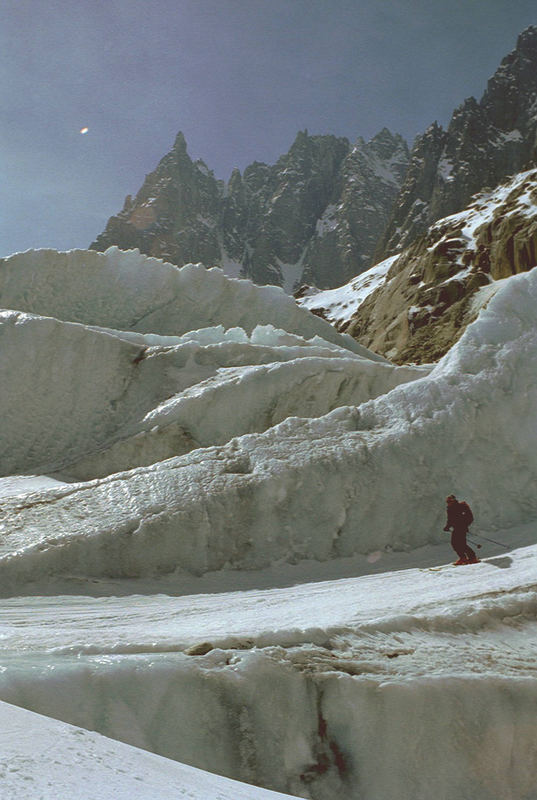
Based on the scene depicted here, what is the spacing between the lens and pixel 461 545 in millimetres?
6016

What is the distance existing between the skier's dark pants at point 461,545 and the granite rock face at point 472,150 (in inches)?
2988

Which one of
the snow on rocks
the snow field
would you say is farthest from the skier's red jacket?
the snow on rocks

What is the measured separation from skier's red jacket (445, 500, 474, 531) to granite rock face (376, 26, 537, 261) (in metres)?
75.7

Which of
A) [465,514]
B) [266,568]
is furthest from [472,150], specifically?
[266,568]

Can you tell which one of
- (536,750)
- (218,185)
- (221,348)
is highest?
(218,185)

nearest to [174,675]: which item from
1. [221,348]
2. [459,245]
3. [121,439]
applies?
[121,439]

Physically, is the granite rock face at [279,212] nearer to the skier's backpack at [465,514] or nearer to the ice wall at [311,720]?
the skier's backpack at [465,514]

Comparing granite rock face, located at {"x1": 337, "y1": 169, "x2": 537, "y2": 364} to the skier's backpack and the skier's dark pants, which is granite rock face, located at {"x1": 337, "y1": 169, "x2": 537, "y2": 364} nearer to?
the skier's backpack

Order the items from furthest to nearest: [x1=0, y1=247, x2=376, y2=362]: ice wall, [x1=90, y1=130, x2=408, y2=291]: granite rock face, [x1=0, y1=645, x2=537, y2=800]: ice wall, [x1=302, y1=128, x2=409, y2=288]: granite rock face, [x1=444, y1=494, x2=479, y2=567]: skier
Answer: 1. [x1=90, y1=130, x2=408, y2=291]: granite rock face
2. [x1=302, y1=128, x2=409, y2=288]: granite rock face
3. [x1=0, y1=247, x2=376, y2=362]: ice wall
4. [x1=444, y1=494, x2=479, y2=567]: skier
5. [x1=0, y1=645, x2=537, y2=800]: ice wall

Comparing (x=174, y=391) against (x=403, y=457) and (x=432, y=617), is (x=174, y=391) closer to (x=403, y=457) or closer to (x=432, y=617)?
(x=403, y=457)

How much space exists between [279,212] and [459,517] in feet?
413

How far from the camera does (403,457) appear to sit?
7160 millimetres

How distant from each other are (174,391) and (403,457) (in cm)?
532

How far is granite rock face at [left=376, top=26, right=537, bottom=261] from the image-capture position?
3068 inches
